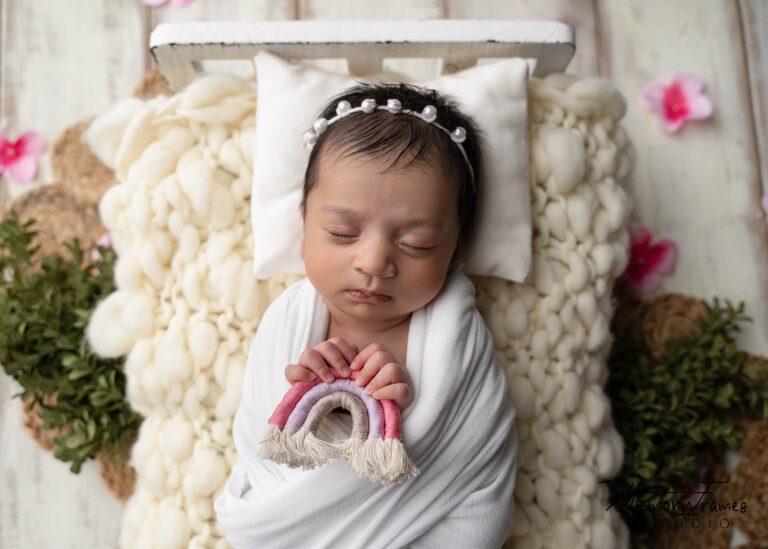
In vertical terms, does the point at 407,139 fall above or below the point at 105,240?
above

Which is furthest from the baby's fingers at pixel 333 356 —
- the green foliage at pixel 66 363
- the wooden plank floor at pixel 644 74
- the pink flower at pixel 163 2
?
the pink flower at pixel 163 2

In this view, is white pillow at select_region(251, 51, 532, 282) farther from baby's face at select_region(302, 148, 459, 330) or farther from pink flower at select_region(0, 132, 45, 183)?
pink flower at select_region(0, 132, 45, 183)

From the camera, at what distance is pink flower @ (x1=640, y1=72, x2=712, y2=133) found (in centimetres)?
200

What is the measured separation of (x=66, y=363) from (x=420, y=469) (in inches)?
33.8

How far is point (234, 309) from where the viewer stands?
1.44 metres

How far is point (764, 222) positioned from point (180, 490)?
1.63 metres

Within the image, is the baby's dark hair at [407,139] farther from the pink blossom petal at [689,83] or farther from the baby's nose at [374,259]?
the pink blossom petal at [689,83]

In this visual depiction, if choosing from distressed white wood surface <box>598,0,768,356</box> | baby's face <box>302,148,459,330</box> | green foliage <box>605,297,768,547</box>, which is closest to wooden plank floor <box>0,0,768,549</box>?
distressed white wood surface <box>598,0,768,356</box>

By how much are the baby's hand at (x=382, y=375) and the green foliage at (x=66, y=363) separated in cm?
70

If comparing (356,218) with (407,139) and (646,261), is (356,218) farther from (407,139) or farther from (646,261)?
(646,261)

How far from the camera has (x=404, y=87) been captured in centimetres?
132

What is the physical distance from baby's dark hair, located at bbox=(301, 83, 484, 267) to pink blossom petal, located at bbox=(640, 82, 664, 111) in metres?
0.88

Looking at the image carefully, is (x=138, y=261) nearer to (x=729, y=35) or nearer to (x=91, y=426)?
(x=91, y=426)

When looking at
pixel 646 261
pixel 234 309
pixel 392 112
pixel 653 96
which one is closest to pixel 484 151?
pixel 392 112
